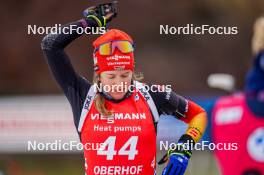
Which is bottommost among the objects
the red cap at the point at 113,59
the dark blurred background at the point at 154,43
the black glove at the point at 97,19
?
the dark blurred background at the point at 154,43

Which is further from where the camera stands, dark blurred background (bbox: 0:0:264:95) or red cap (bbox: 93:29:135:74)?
dark blurred background (bbox: 0:0:264:95)

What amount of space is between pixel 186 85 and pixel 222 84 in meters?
4.94

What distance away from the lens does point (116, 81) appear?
416 centimetres

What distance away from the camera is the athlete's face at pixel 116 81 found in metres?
4.17

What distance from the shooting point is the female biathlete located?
4191mm

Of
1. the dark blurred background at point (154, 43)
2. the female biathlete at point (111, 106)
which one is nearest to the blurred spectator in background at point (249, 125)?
the female biathlete at point (111, 106)

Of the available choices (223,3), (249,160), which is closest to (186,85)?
(223,3)

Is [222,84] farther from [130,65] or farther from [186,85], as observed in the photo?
[186,85]

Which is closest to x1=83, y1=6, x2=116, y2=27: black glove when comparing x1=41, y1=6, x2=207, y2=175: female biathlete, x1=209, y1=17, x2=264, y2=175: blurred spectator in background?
x1=41, y1=6, x2=207, y2=175: female biathlete

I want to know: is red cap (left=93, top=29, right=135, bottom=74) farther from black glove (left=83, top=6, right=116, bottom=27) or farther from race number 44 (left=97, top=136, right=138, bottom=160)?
race number 44 (left=97, top=136, right=138, bottom=160)

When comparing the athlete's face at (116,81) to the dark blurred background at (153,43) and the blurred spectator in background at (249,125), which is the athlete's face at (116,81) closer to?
the blurred spectator in background at (249,125)

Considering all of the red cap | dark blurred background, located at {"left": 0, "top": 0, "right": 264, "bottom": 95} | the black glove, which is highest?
the black glove

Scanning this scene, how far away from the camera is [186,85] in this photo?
11148 millimetres

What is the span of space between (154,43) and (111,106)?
23.8 feet
